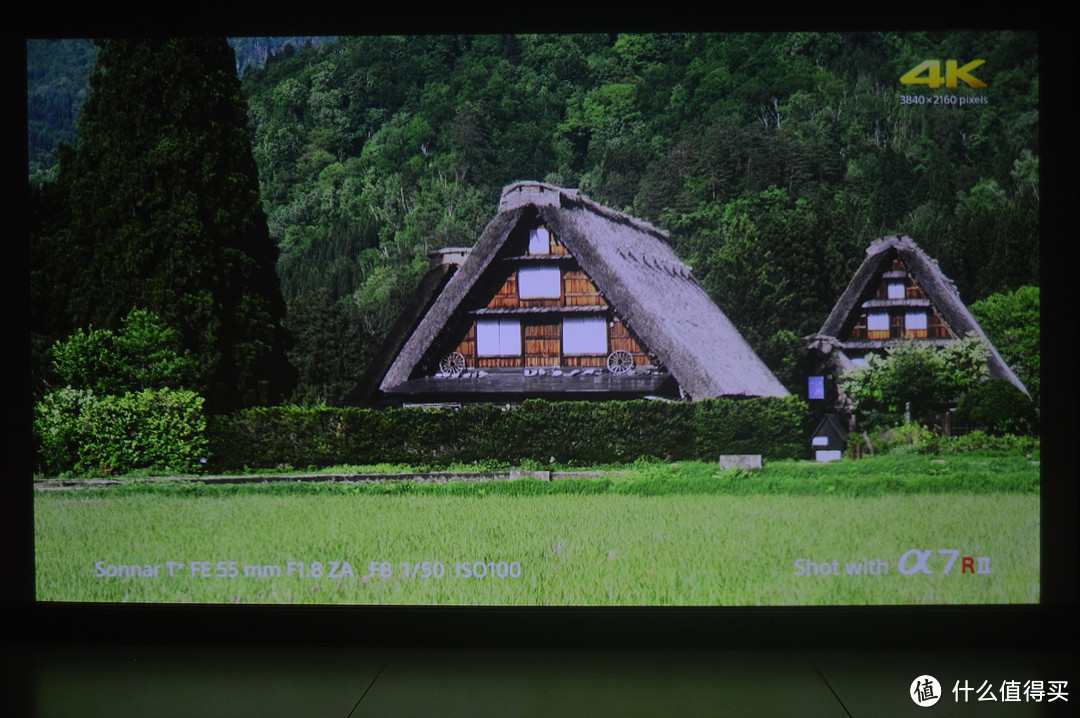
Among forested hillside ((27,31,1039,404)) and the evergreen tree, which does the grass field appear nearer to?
forested hillside ((27,31,1039,404))

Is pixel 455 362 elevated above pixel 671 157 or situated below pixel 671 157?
below

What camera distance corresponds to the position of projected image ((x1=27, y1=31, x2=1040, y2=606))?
4707 mm

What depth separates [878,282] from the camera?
4.81m

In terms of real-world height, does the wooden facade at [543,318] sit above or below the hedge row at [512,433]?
above

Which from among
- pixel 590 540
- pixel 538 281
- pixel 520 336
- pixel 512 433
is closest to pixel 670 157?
pixel 538 281

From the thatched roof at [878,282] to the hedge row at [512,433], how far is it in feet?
1.55

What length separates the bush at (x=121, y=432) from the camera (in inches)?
193

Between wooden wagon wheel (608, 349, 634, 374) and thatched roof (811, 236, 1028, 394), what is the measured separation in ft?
3.21

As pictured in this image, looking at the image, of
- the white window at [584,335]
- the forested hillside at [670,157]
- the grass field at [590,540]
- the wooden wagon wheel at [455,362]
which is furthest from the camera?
the wooden wagon wheel at [455,362]

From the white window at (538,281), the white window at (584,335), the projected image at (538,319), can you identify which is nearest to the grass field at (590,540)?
the projected image at (538,319)

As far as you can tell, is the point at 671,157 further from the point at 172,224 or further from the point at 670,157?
the point at 172,224

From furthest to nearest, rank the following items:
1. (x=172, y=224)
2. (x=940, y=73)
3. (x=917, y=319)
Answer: (x=172, y=224), (x=917, y=319), (x=940, y=73)

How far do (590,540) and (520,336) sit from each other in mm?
1158

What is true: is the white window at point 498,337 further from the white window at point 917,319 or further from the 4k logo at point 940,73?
the 4k logo at point 940,73
